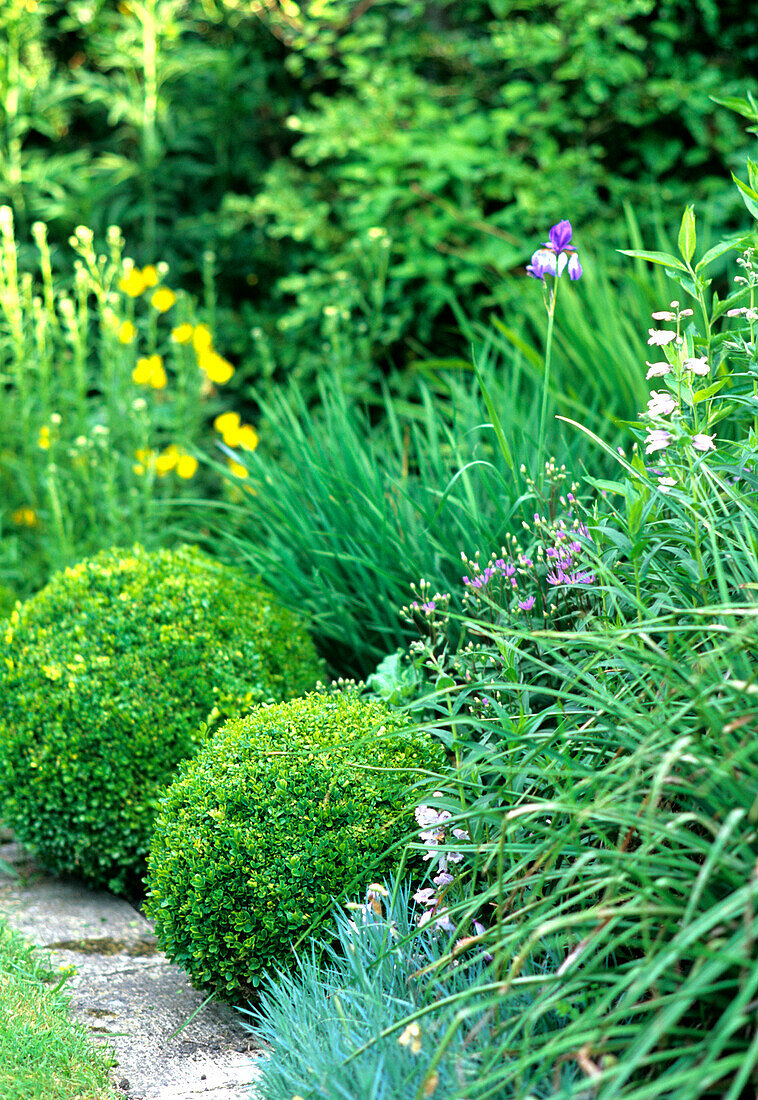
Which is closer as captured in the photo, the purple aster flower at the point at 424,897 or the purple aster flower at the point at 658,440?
the purple aster flower at the point at 658,440

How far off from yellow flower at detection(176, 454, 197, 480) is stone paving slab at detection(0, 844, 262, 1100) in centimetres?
174

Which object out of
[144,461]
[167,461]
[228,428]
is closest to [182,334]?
[228,428]

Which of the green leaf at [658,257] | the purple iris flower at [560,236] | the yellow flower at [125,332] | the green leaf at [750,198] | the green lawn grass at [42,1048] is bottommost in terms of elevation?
the green lawn grass at [42,1048]

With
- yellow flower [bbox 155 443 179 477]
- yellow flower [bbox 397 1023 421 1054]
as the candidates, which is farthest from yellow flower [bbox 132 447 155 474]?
yellow flower [bbox 397 1023 421 1054]

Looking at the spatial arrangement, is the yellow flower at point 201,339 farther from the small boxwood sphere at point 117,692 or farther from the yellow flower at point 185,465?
the small boxwood sphere at point 117,692

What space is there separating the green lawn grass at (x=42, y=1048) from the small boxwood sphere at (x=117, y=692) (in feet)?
1.72

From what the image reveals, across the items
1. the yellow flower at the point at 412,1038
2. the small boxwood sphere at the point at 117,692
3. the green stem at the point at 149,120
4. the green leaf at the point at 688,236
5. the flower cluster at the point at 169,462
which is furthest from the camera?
the green stem at the point at 149,120

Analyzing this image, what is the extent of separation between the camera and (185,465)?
13.6ft

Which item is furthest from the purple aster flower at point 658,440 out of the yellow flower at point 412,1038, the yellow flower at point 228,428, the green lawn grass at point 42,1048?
the yellow flower at point 228,428

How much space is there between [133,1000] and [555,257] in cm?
190

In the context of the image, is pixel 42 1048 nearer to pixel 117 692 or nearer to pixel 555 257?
pixel 117 692

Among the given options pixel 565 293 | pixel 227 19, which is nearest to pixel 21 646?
pixel 565 293

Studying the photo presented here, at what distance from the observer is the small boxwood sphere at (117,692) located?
8.71ft

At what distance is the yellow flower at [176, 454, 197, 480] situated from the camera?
4.08 meters
